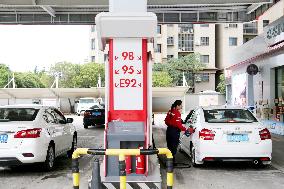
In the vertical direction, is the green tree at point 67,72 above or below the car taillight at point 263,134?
above

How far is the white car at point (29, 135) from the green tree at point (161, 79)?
57.3 meters

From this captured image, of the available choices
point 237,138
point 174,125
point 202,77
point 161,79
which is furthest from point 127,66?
point 202,77

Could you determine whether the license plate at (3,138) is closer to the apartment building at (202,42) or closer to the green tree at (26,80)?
the apartment building at (202,42)

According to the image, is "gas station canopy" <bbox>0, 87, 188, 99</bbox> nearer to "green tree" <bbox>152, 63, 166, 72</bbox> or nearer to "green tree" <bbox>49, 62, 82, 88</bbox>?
"green tree" <bbox>152, 63, 166, 72</bbox>

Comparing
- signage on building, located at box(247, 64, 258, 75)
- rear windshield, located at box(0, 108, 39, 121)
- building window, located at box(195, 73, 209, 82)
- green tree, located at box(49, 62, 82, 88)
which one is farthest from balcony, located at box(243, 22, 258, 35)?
rear windshield, located at box(0, 108, 39, 121)

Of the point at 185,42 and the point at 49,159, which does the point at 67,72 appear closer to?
→ the point at 185,42

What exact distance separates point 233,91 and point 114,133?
25.3 metres

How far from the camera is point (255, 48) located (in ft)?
81.7

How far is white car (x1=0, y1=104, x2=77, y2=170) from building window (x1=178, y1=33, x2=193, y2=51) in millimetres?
64847

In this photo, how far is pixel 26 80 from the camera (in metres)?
91.8

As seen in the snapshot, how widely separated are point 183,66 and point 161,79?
15.0 ft

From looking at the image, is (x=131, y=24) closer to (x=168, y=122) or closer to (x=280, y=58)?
(x=168, y=122)

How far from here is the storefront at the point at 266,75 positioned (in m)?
21.0

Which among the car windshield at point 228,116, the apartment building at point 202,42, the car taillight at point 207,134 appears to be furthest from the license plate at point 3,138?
the apartment building at point 202,42
